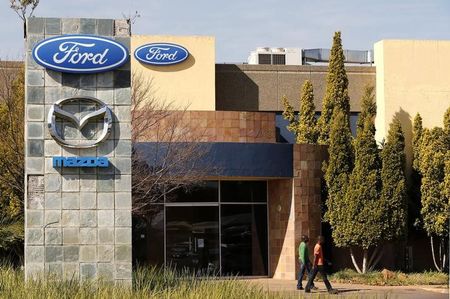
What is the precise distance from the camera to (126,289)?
16344 millimetres

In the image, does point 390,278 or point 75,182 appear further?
point 390,278

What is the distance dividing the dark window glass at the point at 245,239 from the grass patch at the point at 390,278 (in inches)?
120

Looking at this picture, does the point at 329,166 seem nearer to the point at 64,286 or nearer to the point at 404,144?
the point at 404,144

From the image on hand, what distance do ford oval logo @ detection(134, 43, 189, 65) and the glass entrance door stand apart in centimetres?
532

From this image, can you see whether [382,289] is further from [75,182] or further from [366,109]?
[75,182]

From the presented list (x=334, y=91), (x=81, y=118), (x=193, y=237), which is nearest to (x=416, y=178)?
(x=334, y=91)

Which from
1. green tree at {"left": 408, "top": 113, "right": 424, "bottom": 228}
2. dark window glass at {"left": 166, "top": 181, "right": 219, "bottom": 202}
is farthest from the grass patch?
dark window glass at {"left": 166, "top": 181, "right": 219, "bottom": 202}

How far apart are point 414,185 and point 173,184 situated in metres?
8.90

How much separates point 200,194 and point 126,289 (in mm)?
14935

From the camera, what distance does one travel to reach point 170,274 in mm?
18422

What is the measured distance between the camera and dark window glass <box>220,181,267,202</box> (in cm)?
3145

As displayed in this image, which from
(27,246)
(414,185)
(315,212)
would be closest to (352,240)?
(315,212)

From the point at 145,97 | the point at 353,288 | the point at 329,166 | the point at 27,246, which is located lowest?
the point at 353,288

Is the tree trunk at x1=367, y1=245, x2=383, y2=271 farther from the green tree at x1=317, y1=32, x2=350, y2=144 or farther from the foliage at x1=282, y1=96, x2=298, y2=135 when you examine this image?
the foliage at x1=282, y1=96, x2=298, y2=135
